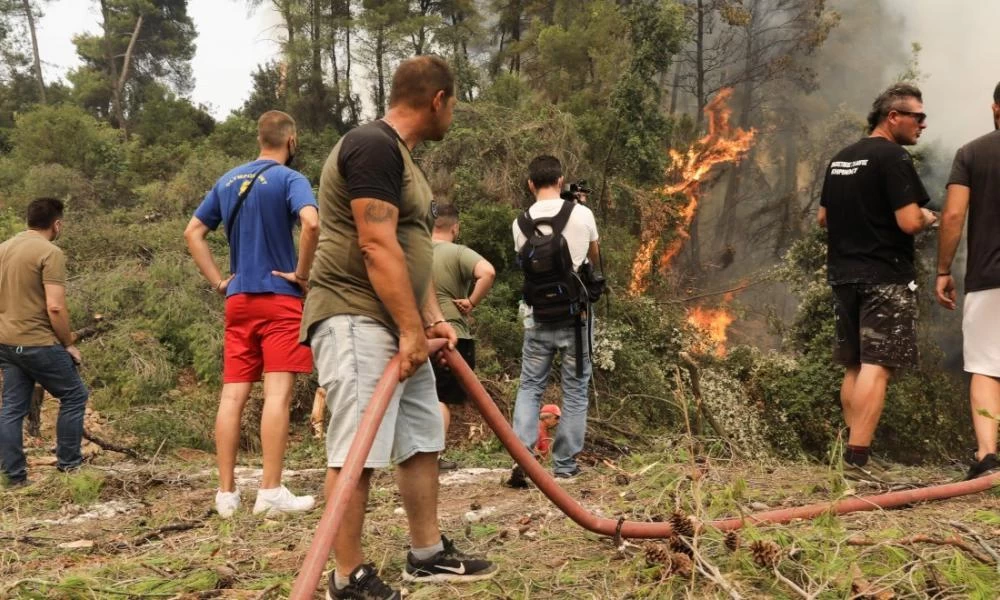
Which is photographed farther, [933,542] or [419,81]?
[419,81]

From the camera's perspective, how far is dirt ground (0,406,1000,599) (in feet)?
7.72

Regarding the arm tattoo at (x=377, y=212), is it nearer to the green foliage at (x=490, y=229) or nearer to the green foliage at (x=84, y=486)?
the green foliage at (x=84, y=486)

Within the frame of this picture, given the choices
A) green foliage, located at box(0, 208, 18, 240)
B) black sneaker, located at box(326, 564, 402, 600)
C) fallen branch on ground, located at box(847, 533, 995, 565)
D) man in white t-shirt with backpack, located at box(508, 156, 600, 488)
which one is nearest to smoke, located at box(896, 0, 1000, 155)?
man in white t-shirt with backpack, located at box(508, 156, 600, 488)

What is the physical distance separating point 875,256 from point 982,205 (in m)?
0.59

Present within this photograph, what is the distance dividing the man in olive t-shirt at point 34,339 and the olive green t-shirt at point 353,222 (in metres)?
3.43

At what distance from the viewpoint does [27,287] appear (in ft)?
16.6

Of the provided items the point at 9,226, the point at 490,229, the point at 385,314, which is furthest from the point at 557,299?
the point at 9,226

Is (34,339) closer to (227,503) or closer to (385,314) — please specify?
(227,503)

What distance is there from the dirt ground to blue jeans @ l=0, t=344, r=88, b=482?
0.80ft

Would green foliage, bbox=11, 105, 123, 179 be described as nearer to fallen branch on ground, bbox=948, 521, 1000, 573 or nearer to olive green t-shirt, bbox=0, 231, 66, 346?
olive green t-shirt, bbox=0, 231, 66, 346

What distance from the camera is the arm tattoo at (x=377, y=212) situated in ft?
7.79

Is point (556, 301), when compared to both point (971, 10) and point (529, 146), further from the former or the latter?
point (971, 10)

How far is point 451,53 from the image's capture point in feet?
72.6

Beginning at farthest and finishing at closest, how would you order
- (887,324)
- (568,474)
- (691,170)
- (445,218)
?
(691,170) → (445,218) → (568,474) → (887,324)
